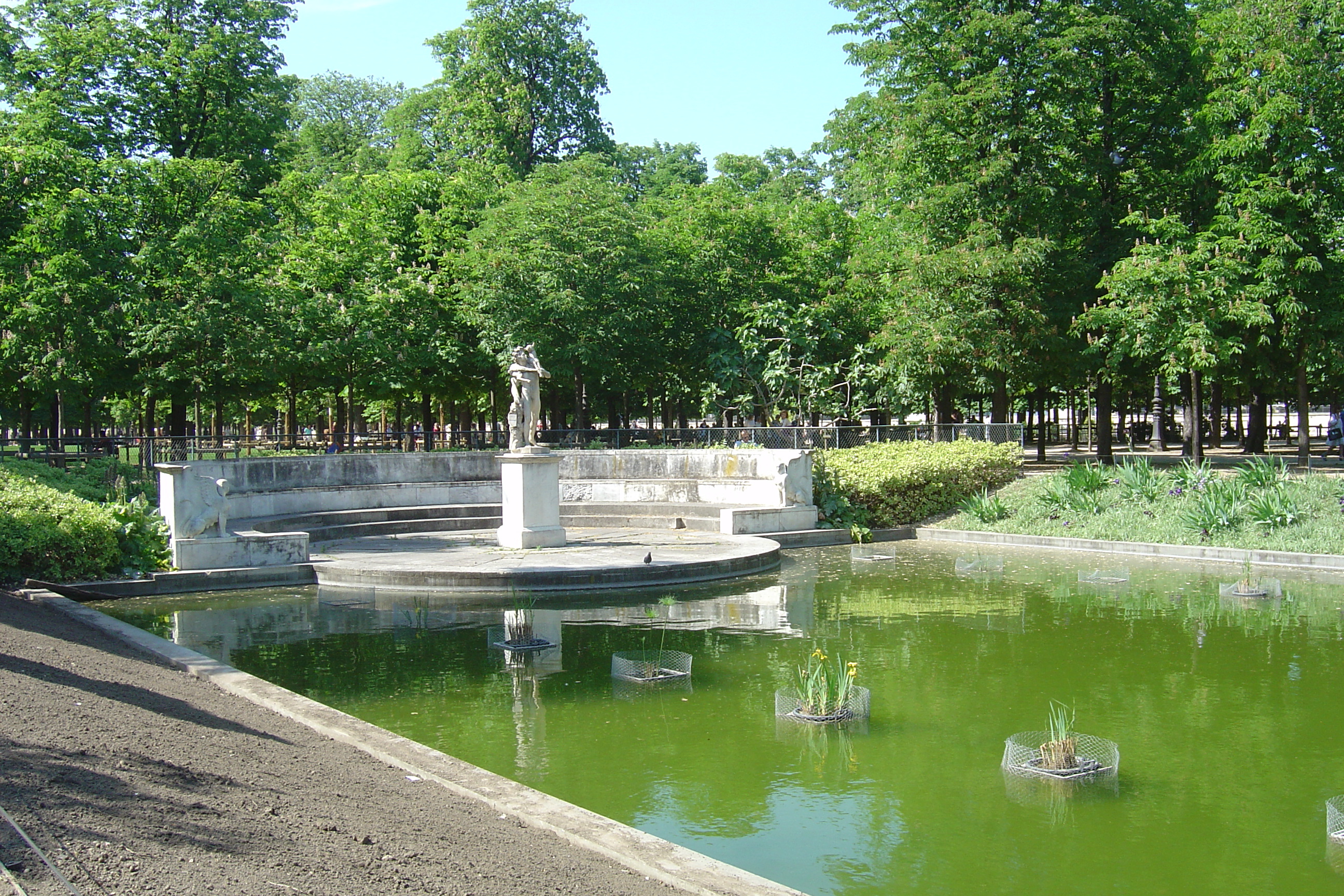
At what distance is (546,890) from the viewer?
4.62 metres

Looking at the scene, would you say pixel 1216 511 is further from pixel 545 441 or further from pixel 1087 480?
pixel 545 441

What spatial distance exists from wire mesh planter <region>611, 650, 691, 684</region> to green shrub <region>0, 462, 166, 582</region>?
8.60 m

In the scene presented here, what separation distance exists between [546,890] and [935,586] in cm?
1136

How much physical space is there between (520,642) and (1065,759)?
5667 mm

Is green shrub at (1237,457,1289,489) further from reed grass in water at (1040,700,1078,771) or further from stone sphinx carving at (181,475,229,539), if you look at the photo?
→ stone sphinx carving at (181,475,229,539)

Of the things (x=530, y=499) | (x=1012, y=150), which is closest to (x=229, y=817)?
(x=530, y=499)

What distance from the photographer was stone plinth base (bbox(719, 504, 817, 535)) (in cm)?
1992

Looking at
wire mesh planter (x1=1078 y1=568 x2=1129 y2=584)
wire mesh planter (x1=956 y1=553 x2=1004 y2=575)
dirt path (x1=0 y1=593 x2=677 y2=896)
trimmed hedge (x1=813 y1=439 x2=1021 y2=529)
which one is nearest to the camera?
dirt path (x1=0 y1=593 x2=677 y2=896)

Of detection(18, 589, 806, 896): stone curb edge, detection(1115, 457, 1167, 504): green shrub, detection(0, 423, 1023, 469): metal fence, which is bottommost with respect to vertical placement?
detection(18, 589, 806, 896): stone curb edge

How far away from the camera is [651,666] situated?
9.64 metres

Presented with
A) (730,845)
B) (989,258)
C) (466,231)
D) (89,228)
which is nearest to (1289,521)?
(989,258)

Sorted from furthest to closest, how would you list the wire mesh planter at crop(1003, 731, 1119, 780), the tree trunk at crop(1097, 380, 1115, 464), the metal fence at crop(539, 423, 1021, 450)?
1. the tree trunk at crop(1097, 380, 1115, 464)
2. the metal fence at crop(539, 423, 1021, 450)
3. the wire mesh planter at crop(1003, 731, 1119, 780)

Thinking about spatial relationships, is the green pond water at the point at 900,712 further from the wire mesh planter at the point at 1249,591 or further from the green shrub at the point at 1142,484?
the green shrub at the point at 1142,484

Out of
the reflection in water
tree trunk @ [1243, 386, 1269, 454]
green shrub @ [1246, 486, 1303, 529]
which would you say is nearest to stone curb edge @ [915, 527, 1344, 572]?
green shrub @ [1246, 486, 1303, 529]
